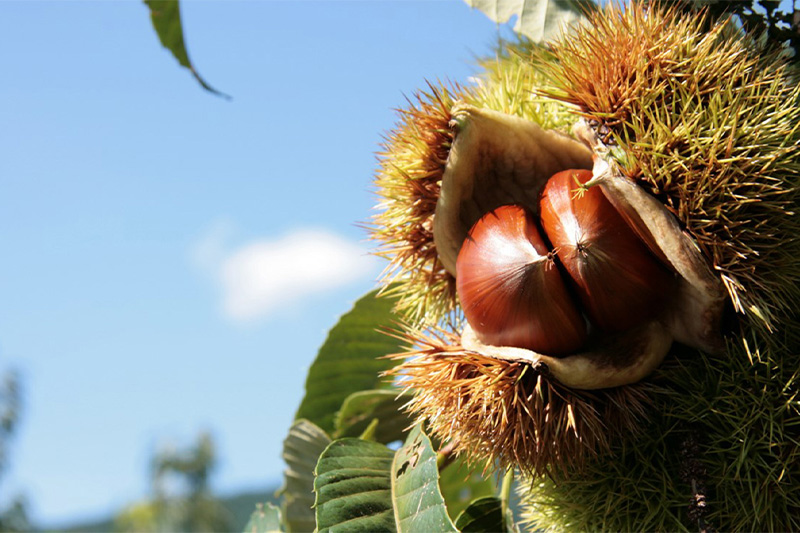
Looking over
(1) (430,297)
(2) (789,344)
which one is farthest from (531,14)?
(2) (789,344)

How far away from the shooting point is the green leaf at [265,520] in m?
1.27

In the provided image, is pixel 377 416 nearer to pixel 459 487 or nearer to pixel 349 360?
pixel 349 360

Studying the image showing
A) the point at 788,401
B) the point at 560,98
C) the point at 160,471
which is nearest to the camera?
the point at 788,401

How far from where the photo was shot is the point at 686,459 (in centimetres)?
81

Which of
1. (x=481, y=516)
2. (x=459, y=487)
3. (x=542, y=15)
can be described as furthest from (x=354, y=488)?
(x=542, y=15)

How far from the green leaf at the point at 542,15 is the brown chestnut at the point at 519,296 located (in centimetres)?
28

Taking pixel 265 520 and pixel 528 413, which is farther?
pixel 265 520

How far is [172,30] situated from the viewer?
43.2 inches

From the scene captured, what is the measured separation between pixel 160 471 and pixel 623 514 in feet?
73.2

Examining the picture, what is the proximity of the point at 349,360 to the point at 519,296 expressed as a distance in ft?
1.80

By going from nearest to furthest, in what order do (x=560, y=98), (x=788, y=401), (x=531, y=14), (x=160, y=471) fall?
(x=788, y=401) < (x=560, y=98) < (x=531, y=14) < (x=160, y=471)

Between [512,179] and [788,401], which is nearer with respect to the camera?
[788,401]

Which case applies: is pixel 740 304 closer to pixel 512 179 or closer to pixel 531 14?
pixel 512 179

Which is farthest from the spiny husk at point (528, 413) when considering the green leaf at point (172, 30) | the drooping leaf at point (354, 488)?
the green leaf at point (172, 30)
